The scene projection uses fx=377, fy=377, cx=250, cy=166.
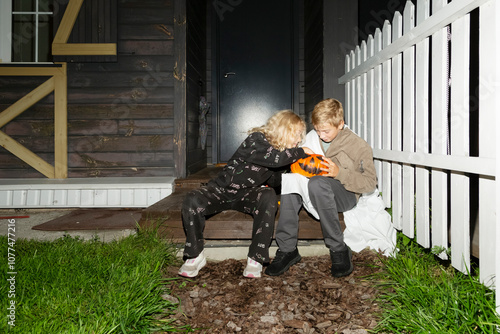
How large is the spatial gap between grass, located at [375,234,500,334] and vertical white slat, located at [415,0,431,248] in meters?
0.30

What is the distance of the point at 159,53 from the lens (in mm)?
4457

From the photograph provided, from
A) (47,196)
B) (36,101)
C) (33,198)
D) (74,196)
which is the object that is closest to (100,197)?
(74,196)

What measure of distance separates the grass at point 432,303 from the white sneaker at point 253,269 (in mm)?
768

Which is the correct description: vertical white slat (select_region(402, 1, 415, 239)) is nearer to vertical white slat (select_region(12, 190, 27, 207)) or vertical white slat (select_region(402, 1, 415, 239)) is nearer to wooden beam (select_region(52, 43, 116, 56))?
wooden beam (select_region(52, 43, 116, 56))

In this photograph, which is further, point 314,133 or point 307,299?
point 314,133

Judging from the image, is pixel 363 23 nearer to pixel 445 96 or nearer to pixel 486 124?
pixel 445 96

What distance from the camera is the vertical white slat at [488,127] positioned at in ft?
5.49

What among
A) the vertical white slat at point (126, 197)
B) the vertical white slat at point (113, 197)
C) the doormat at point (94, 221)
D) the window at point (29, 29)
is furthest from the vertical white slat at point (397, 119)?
A: the window at point (29, 29)

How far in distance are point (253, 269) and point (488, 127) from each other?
1.55m

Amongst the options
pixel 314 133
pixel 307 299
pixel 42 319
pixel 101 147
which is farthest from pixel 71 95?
pixel 307 299

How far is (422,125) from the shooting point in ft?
7.75

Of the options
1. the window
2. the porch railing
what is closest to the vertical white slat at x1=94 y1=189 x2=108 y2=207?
the porch railing

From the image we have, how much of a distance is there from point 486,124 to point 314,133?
1542 mm

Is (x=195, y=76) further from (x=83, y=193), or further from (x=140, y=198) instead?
(x=83, y=193)
